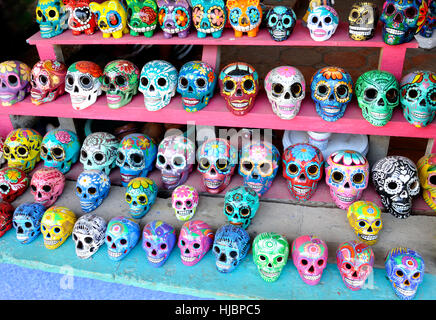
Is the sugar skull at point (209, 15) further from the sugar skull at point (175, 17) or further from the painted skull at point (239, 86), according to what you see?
the painted skull at point (239, 86)

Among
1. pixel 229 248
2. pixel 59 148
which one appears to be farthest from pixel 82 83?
pixel 229 248

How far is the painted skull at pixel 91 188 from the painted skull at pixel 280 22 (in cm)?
164

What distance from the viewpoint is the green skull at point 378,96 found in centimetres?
251

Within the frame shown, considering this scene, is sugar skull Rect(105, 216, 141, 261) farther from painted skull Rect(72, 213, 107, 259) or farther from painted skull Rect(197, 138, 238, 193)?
painted skull Rect(197, 138, 238, 193)

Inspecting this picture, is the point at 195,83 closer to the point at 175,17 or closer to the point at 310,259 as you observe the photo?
the point at 175,17

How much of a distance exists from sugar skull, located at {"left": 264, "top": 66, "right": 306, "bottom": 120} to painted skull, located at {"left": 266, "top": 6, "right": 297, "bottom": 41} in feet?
0.73

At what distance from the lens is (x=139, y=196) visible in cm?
290

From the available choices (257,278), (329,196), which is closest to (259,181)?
(329,196)

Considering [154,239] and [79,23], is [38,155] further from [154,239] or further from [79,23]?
[154,239]

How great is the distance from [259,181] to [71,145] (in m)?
1.64

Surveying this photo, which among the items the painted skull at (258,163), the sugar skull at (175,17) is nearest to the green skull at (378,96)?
the painted skull at (258,163)

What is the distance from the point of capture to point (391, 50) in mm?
2613

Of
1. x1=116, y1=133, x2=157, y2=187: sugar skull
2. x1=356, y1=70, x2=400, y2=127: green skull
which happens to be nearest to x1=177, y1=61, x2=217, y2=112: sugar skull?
x1=116, y1=133, x2=157, y2=187: sugar skull

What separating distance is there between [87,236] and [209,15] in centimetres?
170
